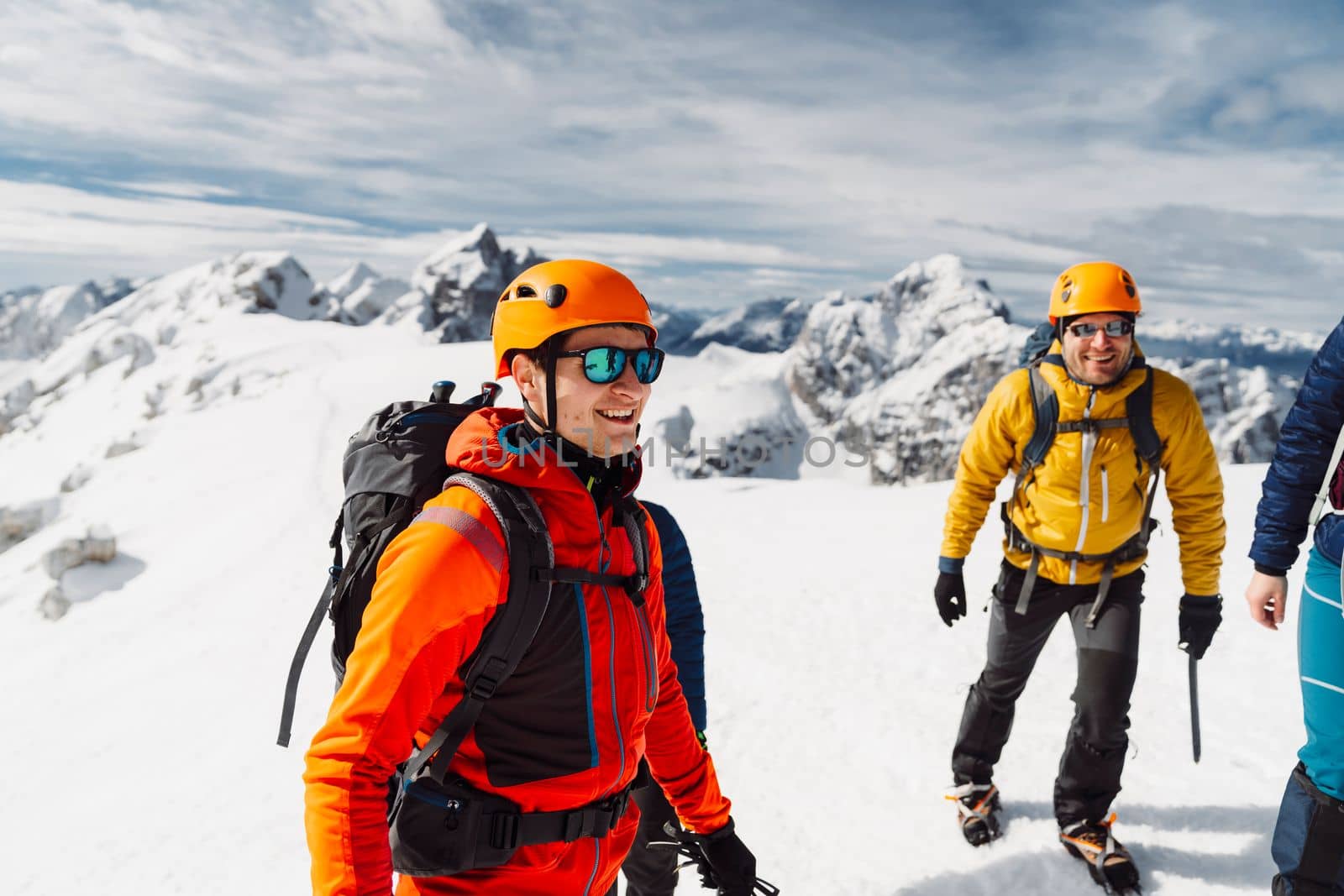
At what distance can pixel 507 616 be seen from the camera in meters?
2.07

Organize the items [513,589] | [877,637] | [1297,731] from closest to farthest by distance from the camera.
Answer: [513,589] < [1297,731] < [877,637]

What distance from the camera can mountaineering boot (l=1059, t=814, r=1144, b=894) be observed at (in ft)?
13.9

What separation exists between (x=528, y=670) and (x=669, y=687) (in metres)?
0.83

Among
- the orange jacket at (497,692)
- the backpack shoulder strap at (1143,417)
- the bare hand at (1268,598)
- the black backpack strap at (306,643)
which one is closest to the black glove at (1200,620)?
the backpack shoulder strap at (1143,417)

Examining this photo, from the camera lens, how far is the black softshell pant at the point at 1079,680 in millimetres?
4305

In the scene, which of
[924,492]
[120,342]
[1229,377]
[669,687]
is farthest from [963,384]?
[669,687]

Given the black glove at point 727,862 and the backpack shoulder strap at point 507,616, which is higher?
the backpack shoulder strap at point 507,616

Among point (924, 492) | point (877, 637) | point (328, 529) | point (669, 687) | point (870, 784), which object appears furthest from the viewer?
point (924, 492)

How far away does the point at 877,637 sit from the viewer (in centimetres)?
808

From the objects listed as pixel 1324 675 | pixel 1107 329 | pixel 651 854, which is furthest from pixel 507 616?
pixel 1107 329

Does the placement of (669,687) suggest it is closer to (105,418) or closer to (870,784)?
(870,784)

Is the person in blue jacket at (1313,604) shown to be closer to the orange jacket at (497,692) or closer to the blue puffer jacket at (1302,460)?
the blue puffer jacket at (1302,460)

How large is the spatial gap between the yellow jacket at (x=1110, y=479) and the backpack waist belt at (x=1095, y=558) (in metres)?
0.03

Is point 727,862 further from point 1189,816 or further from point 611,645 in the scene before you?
point 1189,816
